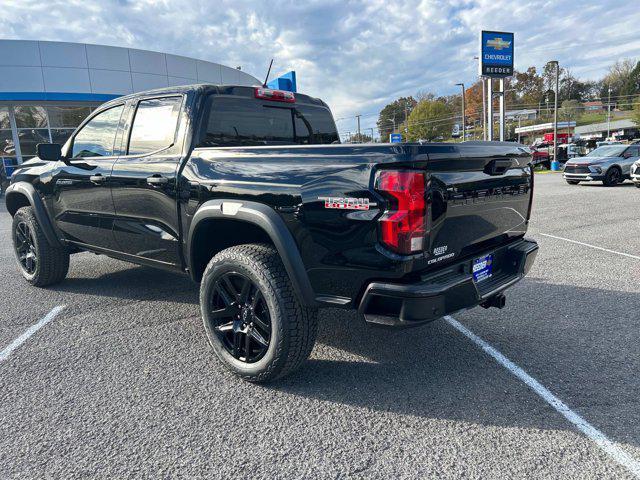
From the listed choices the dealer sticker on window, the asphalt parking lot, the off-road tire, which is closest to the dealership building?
the off-road tire

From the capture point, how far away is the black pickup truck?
229 centimetres

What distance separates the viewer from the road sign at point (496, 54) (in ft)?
87.2

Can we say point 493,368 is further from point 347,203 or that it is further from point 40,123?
point 40,123

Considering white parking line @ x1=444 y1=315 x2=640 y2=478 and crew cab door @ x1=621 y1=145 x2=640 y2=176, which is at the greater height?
crew cab door @ x1=621 y1=145 x2=640 y2=176

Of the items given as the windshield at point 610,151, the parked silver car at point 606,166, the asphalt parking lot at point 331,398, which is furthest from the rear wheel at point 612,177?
the asphalt parking lot at point 331,398

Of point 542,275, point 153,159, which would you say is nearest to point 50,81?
point 153,159

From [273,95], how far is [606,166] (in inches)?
601

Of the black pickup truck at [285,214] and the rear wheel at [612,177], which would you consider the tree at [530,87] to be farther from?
the black pickup truck at [285,214]

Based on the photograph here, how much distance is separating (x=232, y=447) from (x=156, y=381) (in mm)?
905

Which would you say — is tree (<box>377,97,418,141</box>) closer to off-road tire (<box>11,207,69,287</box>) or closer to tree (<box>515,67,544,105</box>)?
tree (<box>515,67,544,105</box>)

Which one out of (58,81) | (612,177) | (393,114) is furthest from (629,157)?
(393,114)

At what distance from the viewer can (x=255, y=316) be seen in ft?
9.21

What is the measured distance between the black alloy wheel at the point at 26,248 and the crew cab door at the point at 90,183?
2.14 feet

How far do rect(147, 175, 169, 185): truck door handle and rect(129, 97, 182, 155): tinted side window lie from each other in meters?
0.25
